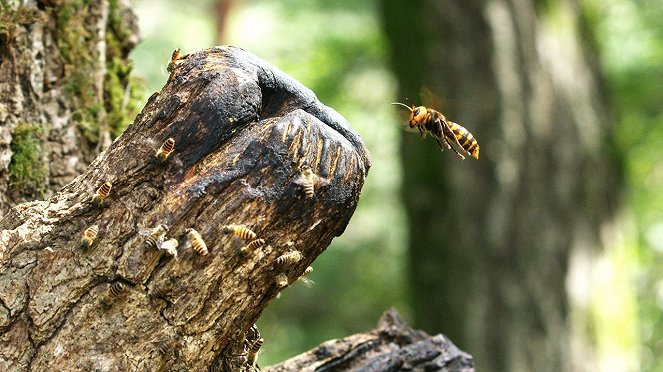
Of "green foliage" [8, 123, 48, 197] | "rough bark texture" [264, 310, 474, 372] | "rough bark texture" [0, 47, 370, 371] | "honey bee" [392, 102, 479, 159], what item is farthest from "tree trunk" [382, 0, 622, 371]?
"rough bark texture" [0, 47, 370, 371]

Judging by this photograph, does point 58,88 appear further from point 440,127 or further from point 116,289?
point 440,127

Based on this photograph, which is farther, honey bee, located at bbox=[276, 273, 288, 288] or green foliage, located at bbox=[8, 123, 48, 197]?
green foliage, located at bbox=[8, 123, 48, 197]

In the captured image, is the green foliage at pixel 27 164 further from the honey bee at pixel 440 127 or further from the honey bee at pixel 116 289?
the honey bee at pixel 440 127

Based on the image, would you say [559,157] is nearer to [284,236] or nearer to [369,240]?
[284,236]

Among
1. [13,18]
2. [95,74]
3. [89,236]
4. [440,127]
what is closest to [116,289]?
[89,236]

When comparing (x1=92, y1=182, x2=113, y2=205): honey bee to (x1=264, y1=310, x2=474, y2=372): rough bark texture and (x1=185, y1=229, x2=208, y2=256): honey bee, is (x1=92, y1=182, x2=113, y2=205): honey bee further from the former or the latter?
(x1=264, y1=310, x2=474, y2=372): rough bark texture
